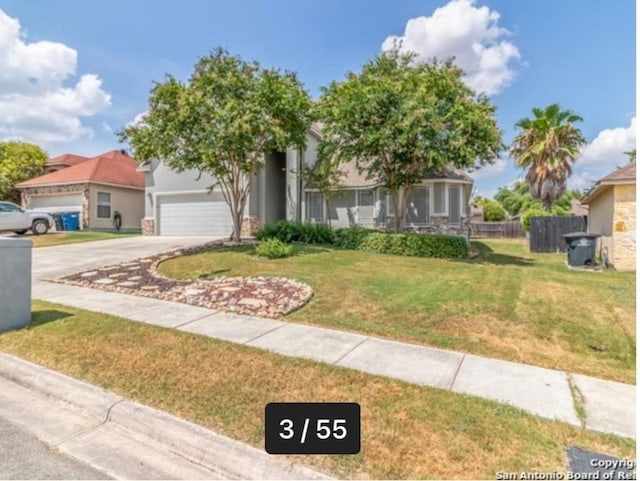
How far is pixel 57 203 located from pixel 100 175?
3312 millimetres

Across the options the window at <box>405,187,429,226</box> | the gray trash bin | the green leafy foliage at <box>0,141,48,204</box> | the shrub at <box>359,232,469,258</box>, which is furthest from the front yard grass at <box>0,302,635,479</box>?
the green leafy foliage at <box>0,141,48,204</box>

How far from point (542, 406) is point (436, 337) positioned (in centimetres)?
183

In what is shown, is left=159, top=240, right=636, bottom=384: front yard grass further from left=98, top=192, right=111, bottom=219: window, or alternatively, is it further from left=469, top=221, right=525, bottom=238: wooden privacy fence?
left=469, top=221, right=525, bottom=238: wooden privacy fence

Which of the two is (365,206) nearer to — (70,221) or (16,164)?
(70,221)

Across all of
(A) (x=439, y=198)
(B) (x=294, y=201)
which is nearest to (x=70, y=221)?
(B) (x=294, y=201)

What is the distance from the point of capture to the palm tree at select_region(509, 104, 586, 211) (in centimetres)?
2161

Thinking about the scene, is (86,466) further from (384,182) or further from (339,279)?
(384,182)

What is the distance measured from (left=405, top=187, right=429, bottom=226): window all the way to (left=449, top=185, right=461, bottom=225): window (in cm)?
105

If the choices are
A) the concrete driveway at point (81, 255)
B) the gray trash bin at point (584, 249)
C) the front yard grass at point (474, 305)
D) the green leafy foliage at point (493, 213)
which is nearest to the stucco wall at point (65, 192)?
the concrete driveway at point (81, 255)

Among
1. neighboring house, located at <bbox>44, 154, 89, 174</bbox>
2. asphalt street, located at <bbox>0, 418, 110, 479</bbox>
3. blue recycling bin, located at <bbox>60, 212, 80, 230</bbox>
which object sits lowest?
asphalt street, located at <bbox>0, 418, 110, 479</bbox>

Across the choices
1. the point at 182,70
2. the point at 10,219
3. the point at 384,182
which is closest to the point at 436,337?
the point at 384,182

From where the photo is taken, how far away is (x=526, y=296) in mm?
7105

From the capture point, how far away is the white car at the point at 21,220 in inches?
653

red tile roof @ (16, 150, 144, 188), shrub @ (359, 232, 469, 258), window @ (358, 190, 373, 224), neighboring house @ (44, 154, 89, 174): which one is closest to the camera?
shrub @ (359, 232, 469, 258)
